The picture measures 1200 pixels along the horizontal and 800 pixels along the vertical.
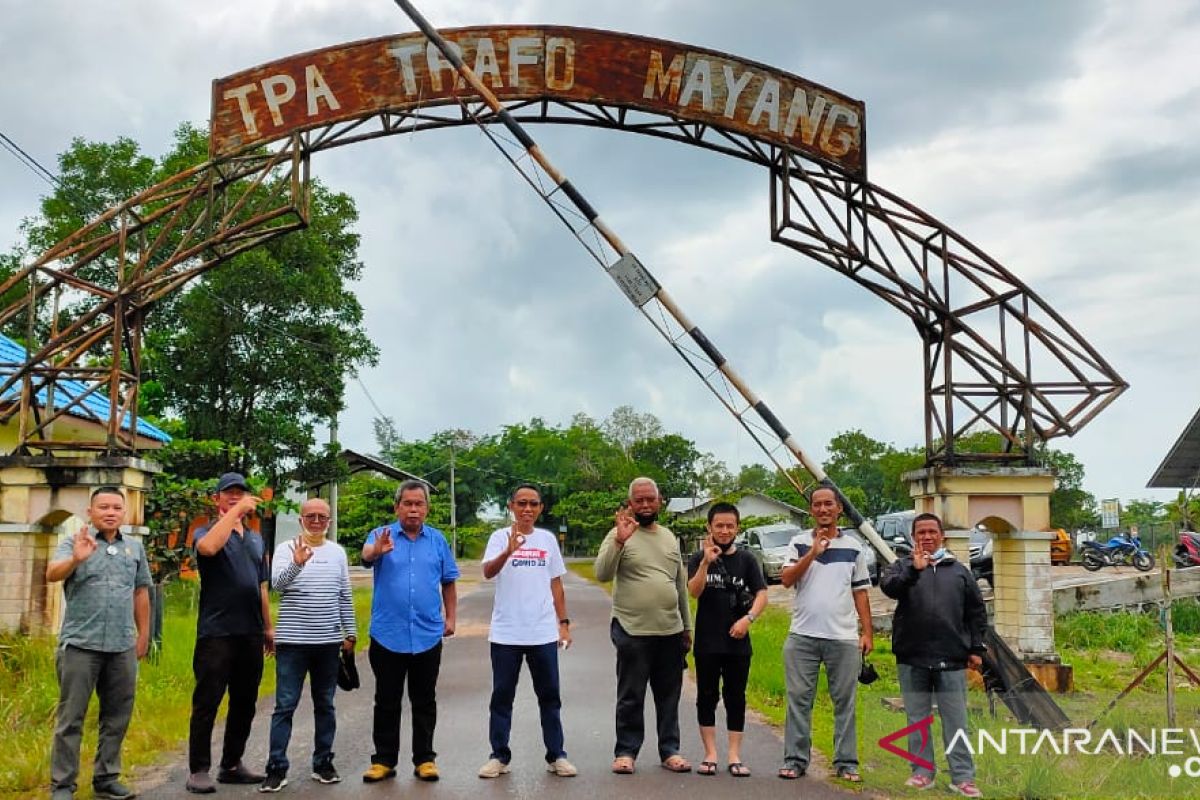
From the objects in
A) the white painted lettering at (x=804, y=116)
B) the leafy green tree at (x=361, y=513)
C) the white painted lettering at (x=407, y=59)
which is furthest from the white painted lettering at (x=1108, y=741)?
the leafy green tree at (x=361, y=513)

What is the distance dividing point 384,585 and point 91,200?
2671 cm

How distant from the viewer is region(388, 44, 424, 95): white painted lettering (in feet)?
34.4

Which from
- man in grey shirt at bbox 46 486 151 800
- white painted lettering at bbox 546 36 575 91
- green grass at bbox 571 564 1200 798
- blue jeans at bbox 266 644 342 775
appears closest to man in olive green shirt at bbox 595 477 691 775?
green grass at bbox 571 564 1200 798

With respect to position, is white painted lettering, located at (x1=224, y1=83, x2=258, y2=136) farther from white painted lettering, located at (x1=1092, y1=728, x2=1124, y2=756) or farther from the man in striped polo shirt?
white painted lettering, located at (x1=1092, y1=728, x2=1124, y2=756)

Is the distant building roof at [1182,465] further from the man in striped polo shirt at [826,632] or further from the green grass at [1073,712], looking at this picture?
the man in striped polo shirt at [826,632]

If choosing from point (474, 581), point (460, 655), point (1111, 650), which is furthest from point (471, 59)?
point (474, 581)

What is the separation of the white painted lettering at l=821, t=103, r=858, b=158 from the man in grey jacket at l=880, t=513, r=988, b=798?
579 centimetres

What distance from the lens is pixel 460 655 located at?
1312cm

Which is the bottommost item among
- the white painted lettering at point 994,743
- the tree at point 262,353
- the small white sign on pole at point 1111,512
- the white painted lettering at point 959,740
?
the white painted lettering at point 994,743

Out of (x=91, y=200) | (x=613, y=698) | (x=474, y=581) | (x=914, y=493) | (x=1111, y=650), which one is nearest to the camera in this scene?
(x=613, y=698)

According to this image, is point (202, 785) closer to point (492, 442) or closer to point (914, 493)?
point (914, 493)

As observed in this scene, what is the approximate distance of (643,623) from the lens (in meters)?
6.55

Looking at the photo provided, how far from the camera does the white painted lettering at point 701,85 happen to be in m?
10.8

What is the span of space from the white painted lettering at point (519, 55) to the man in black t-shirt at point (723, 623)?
5.78m
